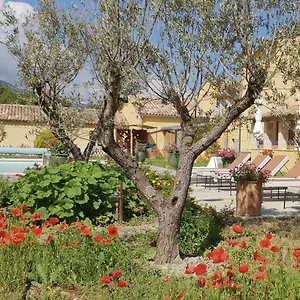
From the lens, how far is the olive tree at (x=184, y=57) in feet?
15.7

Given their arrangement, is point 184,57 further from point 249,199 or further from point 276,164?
point 276,164

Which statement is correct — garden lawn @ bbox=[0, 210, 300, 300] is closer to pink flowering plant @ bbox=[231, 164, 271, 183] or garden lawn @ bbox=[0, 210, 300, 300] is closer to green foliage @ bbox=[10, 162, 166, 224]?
green foliage @ bbox=[10, 162, 166, 224]

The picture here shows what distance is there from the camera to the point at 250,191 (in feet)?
28.4

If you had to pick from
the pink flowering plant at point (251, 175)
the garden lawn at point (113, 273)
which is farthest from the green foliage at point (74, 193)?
the garden lawn at point (113, 273)

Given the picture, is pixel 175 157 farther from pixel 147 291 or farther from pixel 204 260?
pixel 147 291

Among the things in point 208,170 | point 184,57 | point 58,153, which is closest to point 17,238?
point 184,57

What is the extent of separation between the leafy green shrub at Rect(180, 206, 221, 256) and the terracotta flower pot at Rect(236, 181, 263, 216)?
2.22 meters

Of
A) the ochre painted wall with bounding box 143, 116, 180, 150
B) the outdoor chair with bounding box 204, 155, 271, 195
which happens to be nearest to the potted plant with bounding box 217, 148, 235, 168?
the outdoor chair with bounding box 204, 155, 271, 195

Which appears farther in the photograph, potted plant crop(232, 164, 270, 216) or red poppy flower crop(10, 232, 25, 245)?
potted plant crop(232, 164, 270, 216)

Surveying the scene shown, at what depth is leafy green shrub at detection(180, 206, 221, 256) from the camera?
570cm

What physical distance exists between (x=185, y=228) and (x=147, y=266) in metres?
1.26

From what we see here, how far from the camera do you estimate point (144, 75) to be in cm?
495

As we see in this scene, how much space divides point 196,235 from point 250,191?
→ 3071 mm

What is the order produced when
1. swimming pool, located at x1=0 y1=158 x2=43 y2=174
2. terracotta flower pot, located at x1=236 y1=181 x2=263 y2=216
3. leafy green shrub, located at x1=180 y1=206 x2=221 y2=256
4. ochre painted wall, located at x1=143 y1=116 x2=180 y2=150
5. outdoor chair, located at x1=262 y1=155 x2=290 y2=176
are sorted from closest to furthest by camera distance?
leafy green shrub, located at x1=180 y1=206 x2=221 y2=256 < terracotta flower pot, located at x1=236 y1=181 x2=263 y2=216 < outdoor chair, located at x1=262 y1=155 x2=290 y2=176 < swimming pool, located at x1=0 y1=158 x2=43 y2=174 < ochre painted wall, located at x1=143 y1=116 x2=180 y2=150
